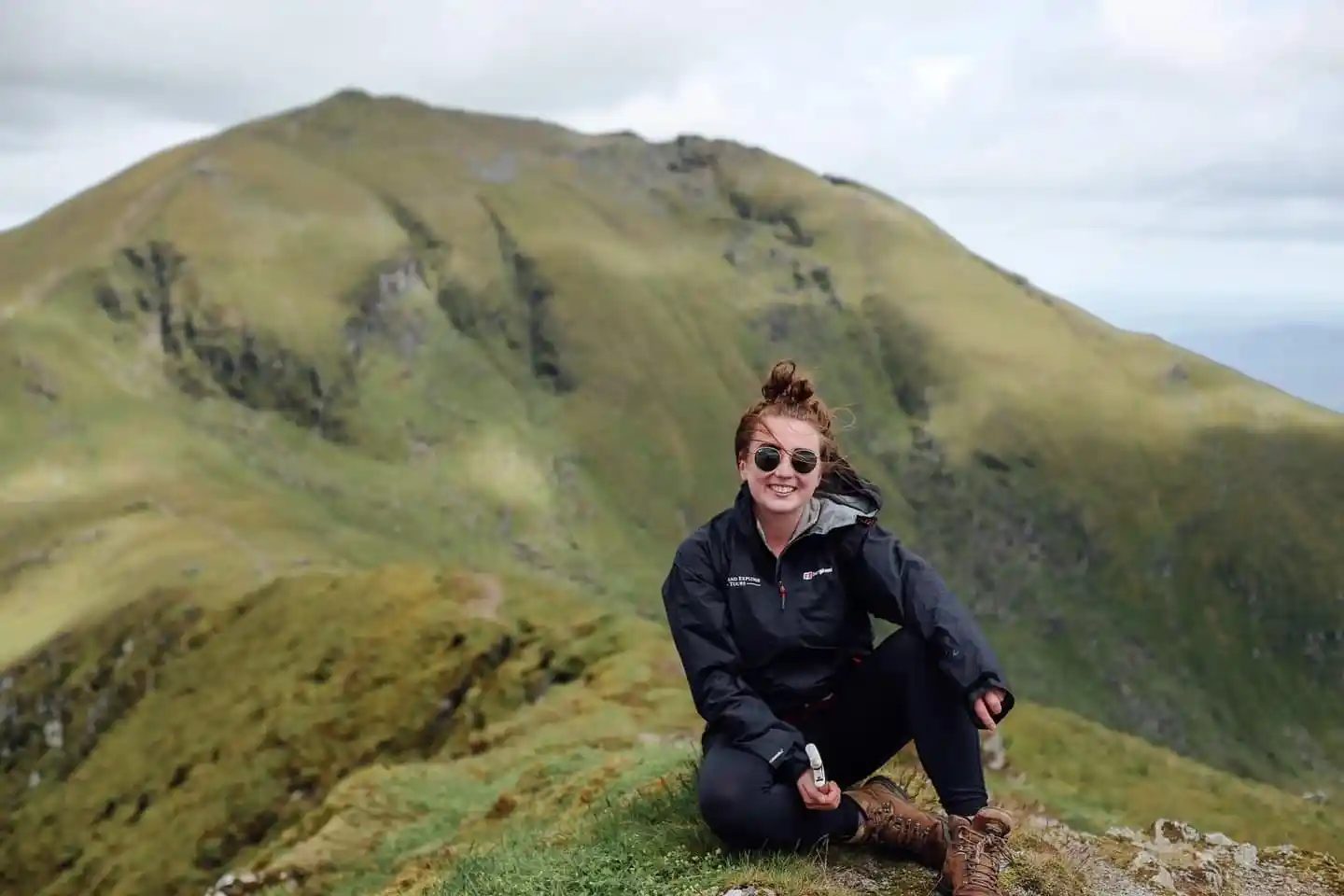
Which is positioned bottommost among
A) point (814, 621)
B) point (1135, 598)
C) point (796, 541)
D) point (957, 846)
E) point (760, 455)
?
point (1135, 598)

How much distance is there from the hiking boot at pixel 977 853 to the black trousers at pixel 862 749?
189mm

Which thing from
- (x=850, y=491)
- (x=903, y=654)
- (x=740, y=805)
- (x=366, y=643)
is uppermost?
(x=850, y=491)

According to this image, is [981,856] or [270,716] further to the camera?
[270,716]

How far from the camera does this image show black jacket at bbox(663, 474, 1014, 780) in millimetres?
9375

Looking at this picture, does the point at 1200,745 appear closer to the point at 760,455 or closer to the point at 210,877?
the point at 210,877

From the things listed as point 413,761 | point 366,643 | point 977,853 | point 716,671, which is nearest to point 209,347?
point 366,643

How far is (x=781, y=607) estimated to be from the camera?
9.66 meters

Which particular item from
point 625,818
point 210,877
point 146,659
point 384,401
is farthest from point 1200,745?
point 625,818

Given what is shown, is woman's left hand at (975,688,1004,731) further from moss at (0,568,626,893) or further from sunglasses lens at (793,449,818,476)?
moss at (0,568,626,893)

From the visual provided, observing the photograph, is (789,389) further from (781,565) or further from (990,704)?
(990,704)

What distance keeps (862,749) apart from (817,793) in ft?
3.94

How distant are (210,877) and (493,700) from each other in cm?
851

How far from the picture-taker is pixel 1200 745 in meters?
173

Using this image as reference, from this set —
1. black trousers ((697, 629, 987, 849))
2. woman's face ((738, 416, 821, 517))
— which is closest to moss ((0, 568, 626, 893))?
black trousers ((697, 629, 987, 849))
